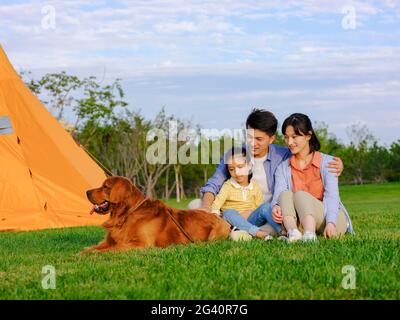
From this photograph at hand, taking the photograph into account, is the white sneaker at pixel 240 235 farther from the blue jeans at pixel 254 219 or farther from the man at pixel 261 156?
the man at pixel 261 156

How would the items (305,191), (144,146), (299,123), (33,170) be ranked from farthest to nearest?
(144,146) < (33,170) < (305,191) < (299,123)

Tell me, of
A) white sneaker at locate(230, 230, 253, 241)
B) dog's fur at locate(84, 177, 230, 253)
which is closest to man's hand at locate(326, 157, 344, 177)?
white sneaker at locate(230, 230, 253, 241)

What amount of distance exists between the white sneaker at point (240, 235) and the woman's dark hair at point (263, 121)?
109 cm

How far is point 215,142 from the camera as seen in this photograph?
1641 inches

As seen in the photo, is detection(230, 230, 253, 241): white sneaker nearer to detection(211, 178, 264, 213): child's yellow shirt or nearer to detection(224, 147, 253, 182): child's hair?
detection(211, 178, 264, 213): child's yellow shirt

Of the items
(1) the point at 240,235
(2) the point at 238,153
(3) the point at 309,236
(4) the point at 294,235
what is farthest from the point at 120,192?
(3) the point at 309,236

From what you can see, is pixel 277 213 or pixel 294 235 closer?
pixel 294 235

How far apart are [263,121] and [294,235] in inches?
52.1

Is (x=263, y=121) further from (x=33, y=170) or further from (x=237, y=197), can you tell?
(x=33, y=170)

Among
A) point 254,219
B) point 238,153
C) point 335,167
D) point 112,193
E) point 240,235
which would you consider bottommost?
point 240,235

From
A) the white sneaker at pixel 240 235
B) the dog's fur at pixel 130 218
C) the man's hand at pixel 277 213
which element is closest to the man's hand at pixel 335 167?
the man's hand at pixel 277 213

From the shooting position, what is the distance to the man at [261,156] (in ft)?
24.1

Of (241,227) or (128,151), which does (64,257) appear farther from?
(128,151)

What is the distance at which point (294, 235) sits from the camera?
6594 mm
